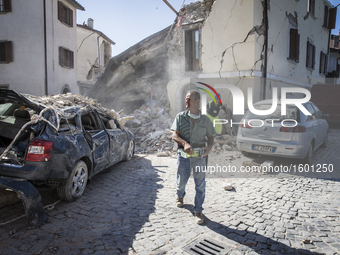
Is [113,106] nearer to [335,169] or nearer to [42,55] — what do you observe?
[42,55]

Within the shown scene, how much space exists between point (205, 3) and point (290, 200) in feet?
33.4

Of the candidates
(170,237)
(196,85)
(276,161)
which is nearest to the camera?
(170,237)

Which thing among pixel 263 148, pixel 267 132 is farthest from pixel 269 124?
pixel 263 148

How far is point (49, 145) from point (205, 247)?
2603mm

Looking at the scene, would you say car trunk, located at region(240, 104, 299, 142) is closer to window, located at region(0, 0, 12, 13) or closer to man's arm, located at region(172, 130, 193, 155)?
man's arm, located at region(172, 130, 193, 155)

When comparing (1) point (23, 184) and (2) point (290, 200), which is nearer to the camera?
(1) point (23, 184)

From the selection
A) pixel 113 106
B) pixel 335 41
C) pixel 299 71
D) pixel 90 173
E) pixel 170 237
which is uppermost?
pixel 335 41

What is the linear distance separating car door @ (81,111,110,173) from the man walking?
1898mm

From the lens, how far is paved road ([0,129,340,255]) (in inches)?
115

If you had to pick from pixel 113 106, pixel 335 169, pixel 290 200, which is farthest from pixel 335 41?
pixel 290 200

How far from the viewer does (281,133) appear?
6191 mm

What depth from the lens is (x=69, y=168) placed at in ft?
12.9

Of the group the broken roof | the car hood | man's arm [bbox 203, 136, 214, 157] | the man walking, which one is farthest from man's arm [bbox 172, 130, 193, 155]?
the broken roof

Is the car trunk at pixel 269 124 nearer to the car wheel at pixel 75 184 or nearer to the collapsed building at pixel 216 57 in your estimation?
the collapsed building at pixel 216 57
